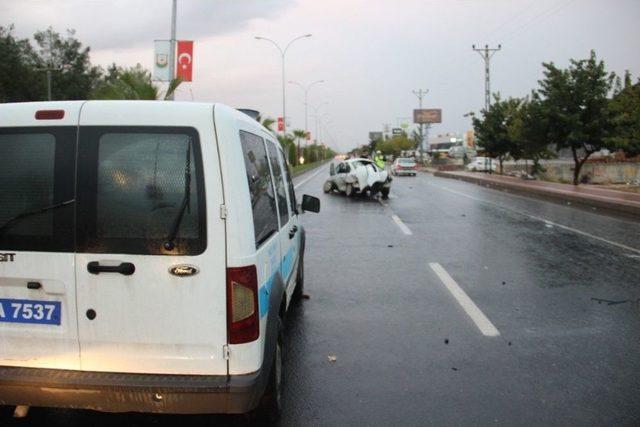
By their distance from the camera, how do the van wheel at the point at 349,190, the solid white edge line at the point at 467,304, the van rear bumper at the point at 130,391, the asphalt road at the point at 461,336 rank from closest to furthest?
the van rear bumper at the point at 130,391
the asphalt road at the point at 461,336
the solid white edge line at the point at 467,304
the van wheel at the point at 349,190

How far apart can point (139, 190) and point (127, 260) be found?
1.18 ft

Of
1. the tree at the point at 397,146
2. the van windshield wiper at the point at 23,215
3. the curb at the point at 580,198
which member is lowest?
the curb at the point at 580,198

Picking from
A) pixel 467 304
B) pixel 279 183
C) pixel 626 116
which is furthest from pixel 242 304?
pixel 626 116

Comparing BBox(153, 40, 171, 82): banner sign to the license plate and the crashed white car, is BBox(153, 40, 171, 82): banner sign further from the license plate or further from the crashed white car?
the license plate

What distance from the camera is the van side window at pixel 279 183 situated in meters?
4.31

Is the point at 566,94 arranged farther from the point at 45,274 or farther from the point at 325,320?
the point at 45,274

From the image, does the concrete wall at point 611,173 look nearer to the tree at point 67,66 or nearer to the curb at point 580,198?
the curb at point 580,198

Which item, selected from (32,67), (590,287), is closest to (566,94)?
(590,287)

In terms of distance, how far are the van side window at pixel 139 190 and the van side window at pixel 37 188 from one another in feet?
0.26

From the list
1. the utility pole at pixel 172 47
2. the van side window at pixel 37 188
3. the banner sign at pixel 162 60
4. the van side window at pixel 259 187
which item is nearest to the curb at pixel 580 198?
the utility pole at pixel 172 47

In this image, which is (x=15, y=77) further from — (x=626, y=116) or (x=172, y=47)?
(x=626, y=116)

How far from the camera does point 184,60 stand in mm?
19516

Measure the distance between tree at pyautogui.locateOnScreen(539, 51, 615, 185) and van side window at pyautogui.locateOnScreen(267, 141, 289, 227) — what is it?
24546 millimetres

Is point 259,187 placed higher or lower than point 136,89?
lower
